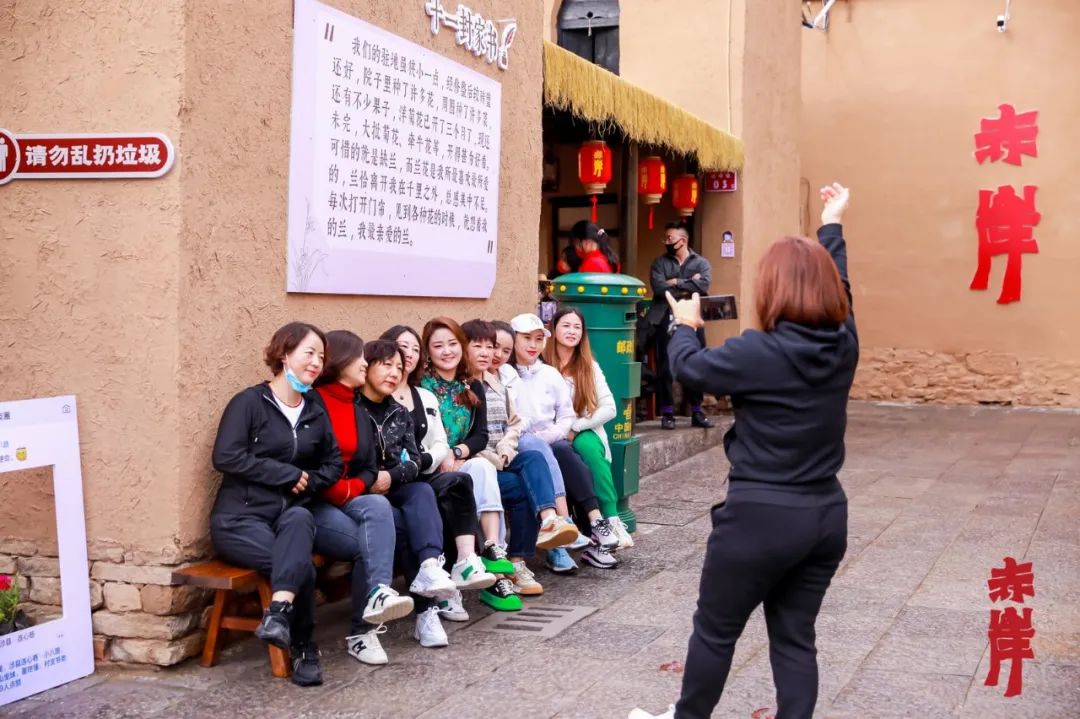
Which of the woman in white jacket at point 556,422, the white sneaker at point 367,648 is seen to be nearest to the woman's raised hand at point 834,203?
the white sneaker at point 367,648

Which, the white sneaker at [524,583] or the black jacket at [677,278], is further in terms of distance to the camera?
the black jacket at [677,278]

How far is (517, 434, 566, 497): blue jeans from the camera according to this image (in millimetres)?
5844

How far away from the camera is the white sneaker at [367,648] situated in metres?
4.55

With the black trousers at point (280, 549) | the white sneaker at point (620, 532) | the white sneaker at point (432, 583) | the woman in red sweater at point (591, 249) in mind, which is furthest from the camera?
the woman in red sweater at point (591, 249)

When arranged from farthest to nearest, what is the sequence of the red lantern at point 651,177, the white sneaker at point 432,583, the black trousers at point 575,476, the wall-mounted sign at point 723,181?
the wall-mounted sign at point 723,181, the red lantern at point 651,177, the black trousers at point 575,476, the white sneaker at point 432,583

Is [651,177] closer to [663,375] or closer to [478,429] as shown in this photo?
[663,375]

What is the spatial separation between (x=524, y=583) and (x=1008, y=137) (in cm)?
1093

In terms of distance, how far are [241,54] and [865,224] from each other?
11.6m

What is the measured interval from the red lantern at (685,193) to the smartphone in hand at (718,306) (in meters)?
6.26

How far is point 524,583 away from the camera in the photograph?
224 inches

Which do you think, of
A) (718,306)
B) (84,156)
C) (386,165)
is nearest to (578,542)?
(718,306)

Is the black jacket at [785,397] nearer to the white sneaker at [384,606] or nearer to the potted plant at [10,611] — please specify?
the white sneaker at [384,606]

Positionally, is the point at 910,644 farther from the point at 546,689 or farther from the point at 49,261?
the point at 49,261

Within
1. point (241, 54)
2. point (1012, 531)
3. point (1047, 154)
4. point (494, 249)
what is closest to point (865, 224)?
point (1047, 154)
